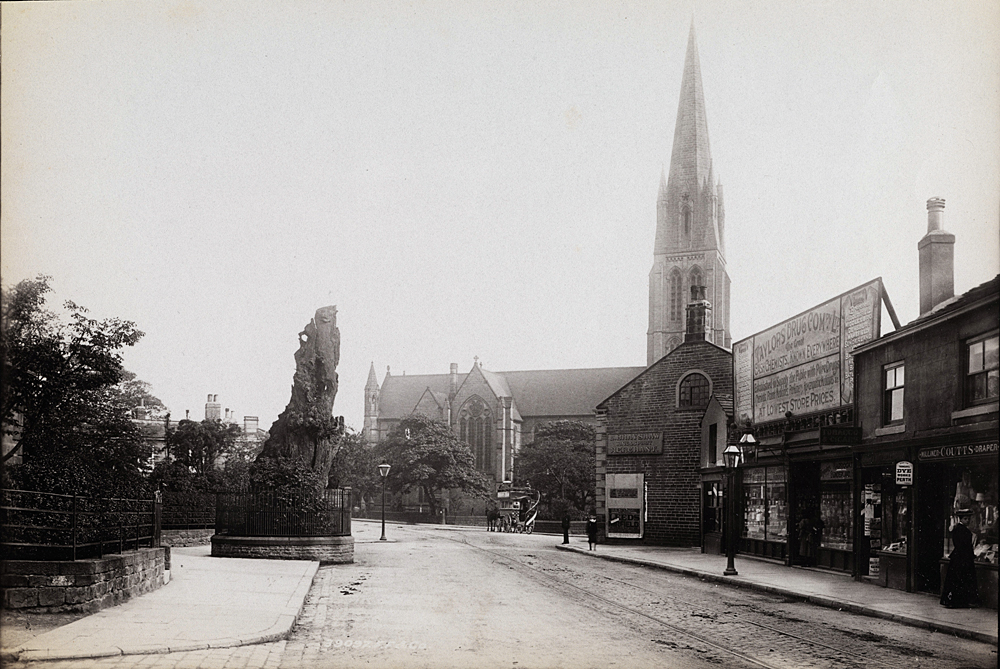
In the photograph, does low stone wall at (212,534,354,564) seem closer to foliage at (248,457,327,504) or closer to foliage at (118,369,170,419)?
foliage at (248,457,327,504)

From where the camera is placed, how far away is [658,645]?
10.6 meters

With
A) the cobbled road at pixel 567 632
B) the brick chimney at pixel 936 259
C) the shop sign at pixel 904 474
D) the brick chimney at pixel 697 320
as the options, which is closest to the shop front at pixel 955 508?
the shop sign at pixel 904 474

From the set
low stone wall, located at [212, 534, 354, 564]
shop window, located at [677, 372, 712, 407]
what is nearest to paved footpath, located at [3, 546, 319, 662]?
low stone wall, located at [212, 534, 354, 564]

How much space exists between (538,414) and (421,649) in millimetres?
91195

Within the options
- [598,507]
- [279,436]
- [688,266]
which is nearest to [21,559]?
[279,436]

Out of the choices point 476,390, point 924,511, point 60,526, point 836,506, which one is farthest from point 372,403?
point 60,526

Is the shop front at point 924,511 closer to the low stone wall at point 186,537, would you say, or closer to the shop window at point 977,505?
the shop window at point 977,505

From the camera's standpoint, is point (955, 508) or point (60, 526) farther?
point (955, 508)

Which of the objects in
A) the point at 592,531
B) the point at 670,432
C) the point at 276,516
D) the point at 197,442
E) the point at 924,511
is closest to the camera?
the point at 924,511

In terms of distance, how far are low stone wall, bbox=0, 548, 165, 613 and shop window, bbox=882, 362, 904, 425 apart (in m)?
14.3

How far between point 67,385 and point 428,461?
2221 inches

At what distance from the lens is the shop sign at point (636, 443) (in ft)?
115

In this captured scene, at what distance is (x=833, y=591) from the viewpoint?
17.1 m

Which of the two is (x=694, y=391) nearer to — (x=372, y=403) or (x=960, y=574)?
(x=960, y=574)
